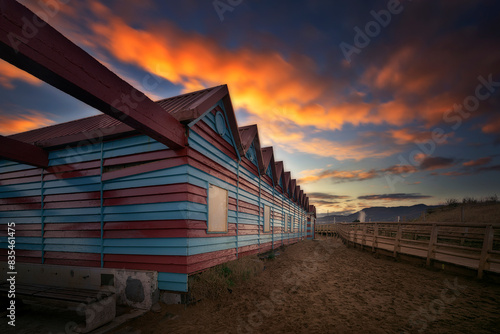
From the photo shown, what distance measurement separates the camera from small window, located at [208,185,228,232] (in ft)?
20.8

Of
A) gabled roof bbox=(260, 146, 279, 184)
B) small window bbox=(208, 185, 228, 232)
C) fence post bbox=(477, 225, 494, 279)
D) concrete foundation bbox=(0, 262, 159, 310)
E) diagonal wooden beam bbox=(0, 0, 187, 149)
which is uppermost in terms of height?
gabled roof bbox=(260, 146, 279, 184)

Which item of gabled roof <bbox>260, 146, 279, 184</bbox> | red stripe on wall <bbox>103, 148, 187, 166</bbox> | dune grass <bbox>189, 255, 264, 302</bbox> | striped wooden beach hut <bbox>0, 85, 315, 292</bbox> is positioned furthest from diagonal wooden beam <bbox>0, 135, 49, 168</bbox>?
gabled roof <bbox>260, 146, 279, 184</bbox>

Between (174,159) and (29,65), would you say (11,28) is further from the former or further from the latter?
(174,159)

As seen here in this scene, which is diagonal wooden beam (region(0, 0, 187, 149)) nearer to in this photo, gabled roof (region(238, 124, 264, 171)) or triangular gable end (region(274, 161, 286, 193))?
gabled roof (region(238, 124, 264, 171))

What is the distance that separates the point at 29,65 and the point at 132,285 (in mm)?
4570

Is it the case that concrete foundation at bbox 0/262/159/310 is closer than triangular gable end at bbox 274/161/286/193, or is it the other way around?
concrete foundation at bbox 0/262/159/310

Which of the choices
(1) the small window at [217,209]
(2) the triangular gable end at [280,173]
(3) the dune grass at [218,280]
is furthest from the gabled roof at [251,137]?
(2) the triangular gable end at [280,173]

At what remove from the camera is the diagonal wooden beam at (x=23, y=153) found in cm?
582

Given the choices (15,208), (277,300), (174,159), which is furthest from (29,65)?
(15,208)

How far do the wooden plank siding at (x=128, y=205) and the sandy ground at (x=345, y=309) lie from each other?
37.3 inches

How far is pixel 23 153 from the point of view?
6.33m

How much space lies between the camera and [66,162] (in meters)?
6.60

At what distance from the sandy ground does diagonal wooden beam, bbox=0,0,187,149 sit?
386 centimetres

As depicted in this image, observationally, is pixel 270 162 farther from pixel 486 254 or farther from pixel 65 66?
pixel 65 66
